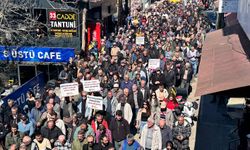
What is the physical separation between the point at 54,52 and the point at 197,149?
332 inches

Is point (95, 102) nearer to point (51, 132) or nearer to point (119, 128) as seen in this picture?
point (119, 128)

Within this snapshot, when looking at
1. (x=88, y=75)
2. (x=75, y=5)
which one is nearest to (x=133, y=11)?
(x=75, y=5)

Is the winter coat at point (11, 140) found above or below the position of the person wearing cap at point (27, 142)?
below

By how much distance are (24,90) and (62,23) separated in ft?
26.5

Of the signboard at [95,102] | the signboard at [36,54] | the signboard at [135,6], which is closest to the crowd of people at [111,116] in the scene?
the signboard at [95,102]

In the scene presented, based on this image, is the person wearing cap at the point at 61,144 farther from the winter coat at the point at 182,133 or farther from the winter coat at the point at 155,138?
the winter coat at the point at 182,133

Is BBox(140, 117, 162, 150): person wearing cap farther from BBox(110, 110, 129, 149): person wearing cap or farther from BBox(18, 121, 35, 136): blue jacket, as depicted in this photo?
BBox(18, 121, 35, 136): blue jacket

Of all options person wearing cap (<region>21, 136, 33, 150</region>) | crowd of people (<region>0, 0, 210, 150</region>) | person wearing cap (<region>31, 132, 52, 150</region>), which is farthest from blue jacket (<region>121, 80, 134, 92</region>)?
person wearing cap (<region>21, 136, 33, 150</region>)

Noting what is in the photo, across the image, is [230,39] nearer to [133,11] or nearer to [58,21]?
[58,21]

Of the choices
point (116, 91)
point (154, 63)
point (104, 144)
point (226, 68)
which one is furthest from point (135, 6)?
point (226, 68)

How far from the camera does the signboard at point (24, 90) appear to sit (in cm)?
1399

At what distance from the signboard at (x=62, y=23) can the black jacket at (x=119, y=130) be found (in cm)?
1267

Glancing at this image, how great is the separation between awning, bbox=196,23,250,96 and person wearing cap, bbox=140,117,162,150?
1.70 m

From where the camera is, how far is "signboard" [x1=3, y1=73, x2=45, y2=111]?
45.9 feet
